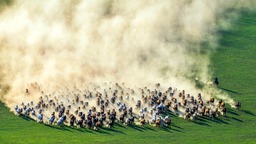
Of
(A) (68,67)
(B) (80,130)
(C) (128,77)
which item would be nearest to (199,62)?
(C) (128,77)

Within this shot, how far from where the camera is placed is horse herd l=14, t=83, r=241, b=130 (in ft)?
220

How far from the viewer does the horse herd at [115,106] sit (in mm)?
67000

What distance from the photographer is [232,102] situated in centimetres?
7300

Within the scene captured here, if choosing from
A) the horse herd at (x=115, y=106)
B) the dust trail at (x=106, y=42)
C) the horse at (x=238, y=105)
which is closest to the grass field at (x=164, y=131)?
the horse at (x=238, y=105)

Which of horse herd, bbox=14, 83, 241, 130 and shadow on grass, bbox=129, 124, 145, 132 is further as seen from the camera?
horse herd, bbox=14, 83, 241, 130

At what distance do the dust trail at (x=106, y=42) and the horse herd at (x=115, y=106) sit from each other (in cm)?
271

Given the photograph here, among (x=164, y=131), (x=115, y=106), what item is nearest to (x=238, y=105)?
(x=164, y=131)

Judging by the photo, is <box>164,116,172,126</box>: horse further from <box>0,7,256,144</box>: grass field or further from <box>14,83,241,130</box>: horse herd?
<box>0,7,256,144</box>: grass field

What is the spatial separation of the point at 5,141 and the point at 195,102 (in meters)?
26.8

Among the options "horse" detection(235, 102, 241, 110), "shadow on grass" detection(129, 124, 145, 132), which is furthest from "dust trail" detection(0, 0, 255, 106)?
"shadow on grass" detection(129, 124, 145, 132)

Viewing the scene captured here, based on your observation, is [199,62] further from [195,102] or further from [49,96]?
[49,96]

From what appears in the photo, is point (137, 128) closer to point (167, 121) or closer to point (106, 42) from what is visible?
point (167, 121)

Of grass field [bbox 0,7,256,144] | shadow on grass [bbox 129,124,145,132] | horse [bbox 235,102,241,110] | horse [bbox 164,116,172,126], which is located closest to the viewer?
grass field [bbox 0,7,256,144]

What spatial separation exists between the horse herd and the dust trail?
2.71 metres
